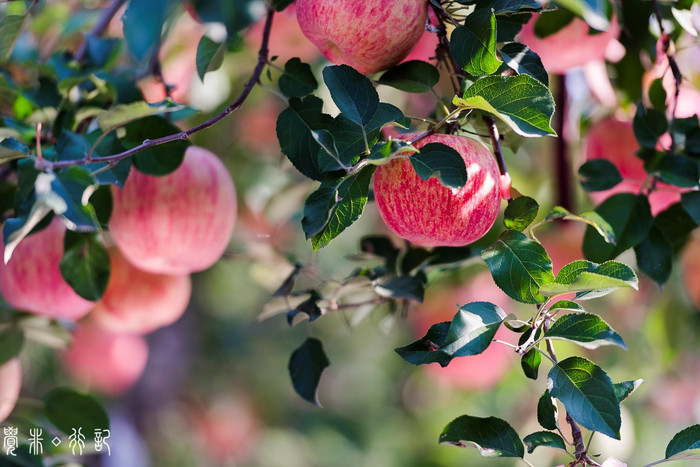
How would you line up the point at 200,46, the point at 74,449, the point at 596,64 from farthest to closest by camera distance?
1. the point at 596,64
2. the point at 74,449
3. the point at 200,46

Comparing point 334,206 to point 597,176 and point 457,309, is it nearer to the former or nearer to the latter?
point 597,176

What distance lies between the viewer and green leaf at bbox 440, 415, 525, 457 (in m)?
0.47

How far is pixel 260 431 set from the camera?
223cm

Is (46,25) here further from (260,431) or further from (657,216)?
(260,431)

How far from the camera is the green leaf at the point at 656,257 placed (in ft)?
2.02

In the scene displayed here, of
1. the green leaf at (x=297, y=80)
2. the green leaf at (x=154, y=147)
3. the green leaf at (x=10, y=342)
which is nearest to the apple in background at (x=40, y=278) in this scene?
the green leaf at (x=10, y=342)

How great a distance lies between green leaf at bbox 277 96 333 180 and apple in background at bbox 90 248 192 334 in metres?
0.42

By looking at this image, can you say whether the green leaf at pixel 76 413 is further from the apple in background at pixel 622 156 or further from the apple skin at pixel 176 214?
the apple in background at pixel 622 156

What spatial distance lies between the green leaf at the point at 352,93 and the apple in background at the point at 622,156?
1.15ft

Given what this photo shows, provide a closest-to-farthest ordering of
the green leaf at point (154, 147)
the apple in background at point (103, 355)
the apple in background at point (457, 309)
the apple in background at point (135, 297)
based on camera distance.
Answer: the green leaf at point (154, 147)
the apple in background at point (135, 297)
the apple in background at point (457, 309)
the apple in background at point (103, 355)

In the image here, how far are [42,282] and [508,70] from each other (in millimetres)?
558

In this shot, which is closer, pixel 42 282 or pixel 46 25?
pixel 42 282

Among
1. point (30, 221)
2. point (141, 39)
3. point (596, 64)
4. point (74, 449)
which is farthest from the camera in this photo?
point (596, 64)

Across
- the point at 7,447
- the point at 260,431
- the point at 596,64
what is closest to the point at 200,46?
the point at 7,447
